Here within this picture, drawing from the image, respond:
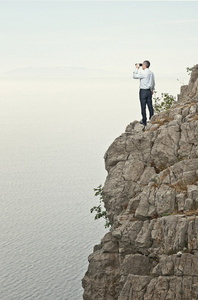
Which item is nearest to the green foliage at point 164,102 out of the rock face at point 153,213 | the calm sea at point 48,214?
the rock face at point 153,213

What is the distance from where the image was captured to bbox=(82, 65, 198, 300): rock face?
32844mm

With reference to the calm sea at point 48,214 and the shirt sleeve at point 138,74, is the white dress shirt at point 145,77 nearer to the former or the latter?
the shirt sleeve at point 138,74

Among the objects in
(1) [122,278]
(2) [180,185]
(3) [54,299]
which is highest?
(2) [180,185]

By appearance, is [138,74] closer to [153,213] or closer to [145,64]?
[145,64]

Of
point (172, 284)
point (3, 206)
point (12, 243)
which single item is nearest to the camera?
point (172, 284)

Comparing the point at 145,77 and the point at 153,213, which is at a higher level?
the point at 145,77

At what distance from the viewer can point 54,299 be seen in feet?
190

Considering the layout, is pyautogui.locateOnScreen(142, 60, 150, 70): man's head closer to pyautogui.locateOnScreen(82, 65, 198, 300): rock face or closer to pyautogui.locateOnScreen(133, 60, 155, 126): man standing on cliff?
pyautogui.locateOnScreen(133, 60, 155, 126): man standing on cliff

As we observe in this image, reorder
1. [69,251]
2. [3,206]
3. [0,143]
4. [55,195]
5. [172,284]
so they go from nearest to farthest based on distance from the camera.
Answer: [172,284] → [69,251] → [3,206] → [55,195] → [0,143]

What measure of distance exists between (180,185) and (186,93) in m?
10.3

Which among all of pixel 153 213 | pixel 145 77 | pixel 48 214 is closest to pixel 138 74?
pixel 145 77

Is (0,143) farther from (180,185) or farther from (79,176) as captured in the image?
(180,185)

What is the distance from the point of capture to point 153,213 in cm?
3541

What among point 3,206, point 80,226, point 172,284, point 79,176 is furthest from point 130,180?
point 79,176
